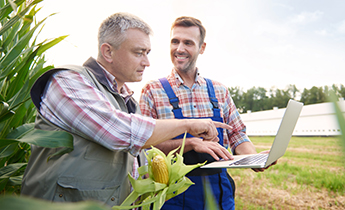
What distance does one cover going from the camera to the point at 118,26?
127 centimetres

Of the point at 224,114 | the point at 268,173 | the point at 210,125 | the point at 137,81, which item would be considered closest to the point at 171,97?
the point at 137,81

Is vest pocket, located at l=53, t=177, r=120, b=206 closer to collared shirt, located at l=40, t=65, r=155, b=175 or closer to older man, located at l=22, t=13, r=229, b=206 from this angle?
older man, located at l=22, t=13, r=229, b=206

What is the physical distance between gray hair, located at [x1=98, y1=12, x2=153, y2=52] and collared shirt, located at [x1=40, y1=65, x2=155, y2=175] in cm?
41

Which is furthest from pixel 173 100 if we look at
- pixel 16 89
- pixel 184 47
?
pixel 16 89

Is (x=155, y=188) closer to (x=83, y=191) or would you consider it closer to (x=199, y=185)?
(x=83, y=191)

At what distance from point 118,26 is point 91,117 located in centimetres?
62

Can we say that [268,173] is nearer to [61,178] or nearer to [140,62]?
[140,62]

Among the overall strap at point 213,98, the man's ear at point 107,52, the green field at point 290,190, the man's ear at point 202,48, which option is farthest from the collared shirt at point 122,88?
the green field at point 290,190

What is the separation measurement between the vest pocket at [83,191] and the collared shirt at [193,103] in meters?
0.72

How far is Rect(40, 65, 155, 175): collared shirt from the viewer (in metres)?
0.87

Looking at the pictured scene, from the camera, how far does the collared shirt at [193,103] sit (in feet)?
5.25

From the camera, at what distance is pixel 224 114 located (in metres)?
1.79

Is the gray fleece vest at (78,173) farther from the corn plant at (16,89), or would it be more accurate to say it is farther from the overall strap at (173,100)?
the overall strap at (173,100)

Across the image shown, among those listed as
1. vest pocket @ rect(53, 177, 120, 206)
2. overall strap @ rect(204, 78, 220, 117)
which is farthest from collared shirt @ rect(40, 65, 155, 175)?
overall strap @ rect(204, 78, 220, 117)
